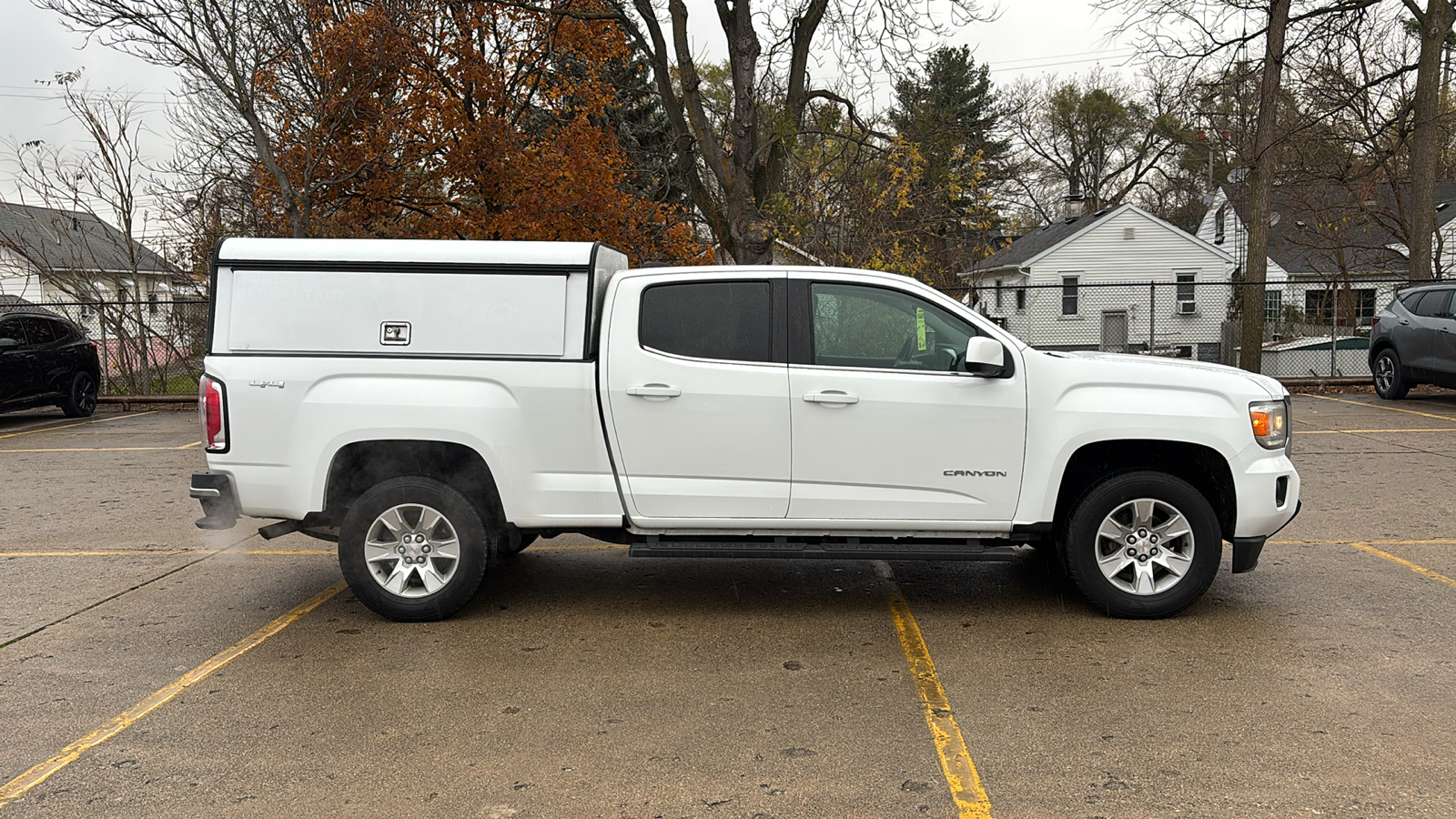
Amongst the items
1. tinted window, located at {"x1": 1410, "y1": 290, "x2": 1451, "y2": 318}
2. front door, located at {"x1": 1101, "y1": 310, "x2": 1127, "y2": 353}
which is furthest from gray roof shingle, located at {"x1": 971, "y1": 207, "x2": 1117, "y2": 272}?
tinted window, located at {"x1": 1410, "y1": 290, "x2": 1451, "y2": 318}

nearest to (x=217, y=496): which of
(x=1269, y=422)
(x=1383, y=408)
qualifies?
(x=1269, y=422)

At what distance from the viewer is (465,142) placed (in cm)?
1777

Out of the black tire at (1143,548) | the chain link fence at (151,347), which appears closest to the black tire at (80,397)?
the chain link fence at (151,347)

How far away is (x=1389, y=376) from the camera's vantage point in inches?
623

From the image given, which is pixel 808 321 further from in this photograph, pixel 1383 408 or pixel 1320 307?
pixel 1320 307

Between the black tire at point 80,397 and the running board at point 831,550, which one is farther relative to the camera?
the black tire at point 80,397

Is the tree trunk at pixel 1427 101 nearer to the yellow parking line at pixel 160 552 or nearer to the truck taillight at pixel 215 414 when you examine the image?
the yellow parking line at pixel 160 552

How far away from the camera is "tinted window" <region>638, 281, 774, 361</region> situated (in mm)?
5426

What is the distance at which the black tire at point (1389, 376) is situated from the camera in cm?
1556

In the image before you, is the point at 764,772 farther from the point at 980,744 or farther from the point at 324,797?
the point at 324,797

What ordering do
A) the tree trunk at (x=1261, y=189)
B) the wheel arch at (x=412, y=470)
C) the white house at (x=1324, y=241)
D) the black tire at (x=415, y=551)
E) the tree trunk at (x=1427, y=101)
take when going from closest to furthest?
the black tire at (x=415, y=551) < the wheel arch at (x=412, y=470) < the tree trunk at (x=1261, y=189) < the tree trunk at (x=1427, y=101) < the white house at (x=1324, y=241)

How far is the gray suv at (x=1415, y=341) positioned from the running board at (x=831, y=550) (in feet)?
40.0

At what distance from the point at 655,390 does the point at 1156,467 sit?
2.63 metres

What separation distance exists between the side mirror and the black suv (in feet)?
49.0
